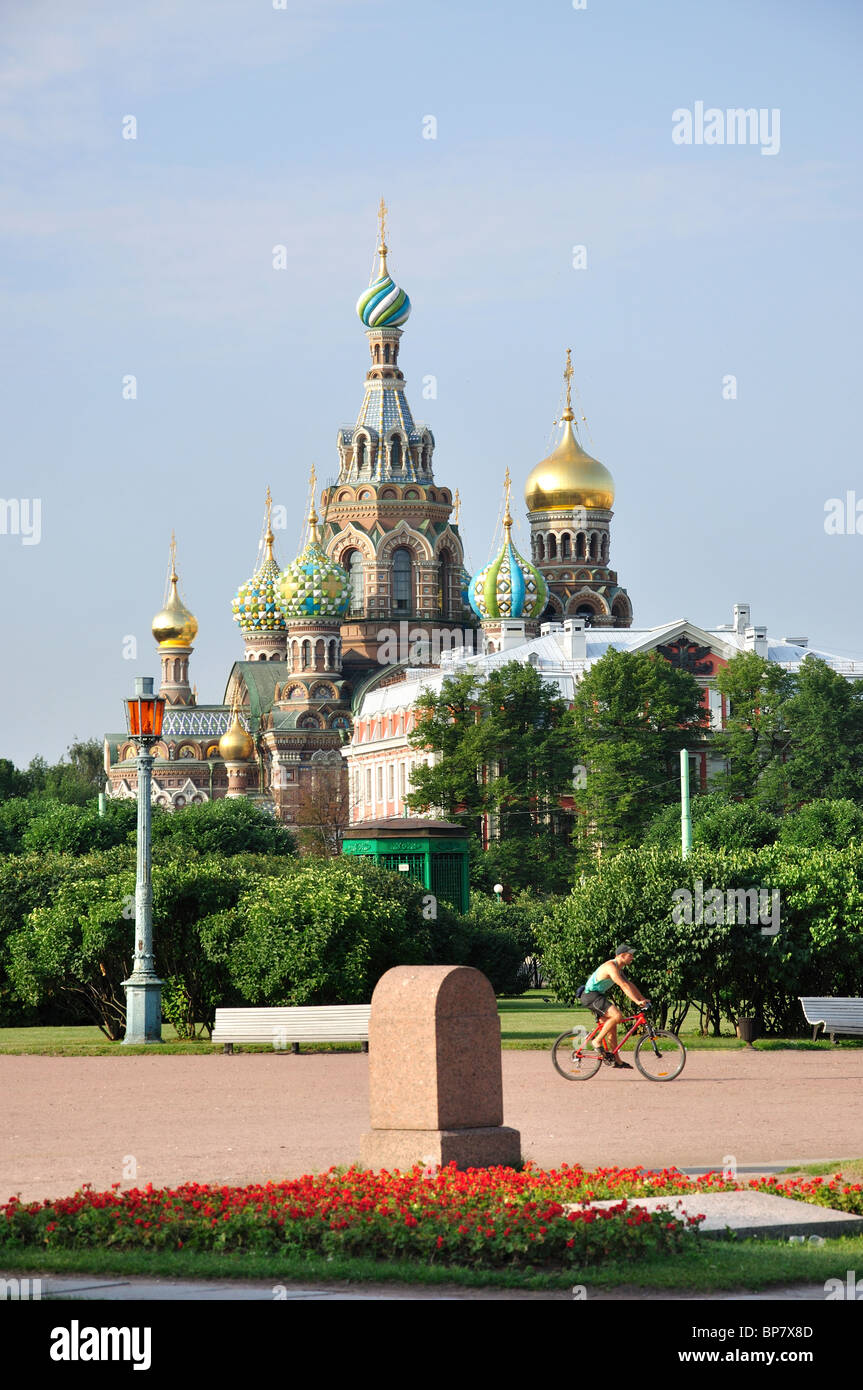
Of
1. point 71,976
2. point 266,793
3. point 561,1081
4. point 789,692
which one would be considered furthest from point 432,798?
point 561,1081

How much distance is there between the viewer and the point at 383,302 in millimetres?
92125

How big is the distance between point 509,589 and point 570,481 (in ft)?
26.5

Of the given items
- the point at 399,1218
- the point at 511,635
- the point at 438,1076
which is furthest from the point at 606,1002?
the point at 511,635

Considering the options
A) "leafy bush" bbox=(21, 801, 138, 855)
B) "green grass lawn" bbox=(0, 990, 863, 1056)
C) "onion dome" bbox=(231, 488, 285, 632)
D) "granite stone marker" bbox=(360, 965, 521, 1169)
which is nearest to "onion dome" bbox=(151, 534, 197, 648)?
"onion dome" bbox=(231, 488, 285, 632)

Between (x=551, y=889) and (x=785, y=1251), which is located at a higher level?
(x=551, y=889)

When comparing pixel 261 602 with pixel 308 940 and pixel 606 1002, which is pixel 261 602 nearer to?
pixel 308 940

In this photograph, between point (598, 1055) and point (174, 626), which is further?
point (174, 626)

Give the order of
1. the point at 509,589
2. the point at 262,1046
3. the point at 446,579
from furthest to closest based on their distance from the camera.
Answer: the point at 446,579 < the point at 509,589 < the point at 262,1046

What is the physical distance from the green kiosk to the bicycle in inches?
528

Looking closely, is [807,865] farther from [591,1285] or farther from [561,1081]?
[591,1285]

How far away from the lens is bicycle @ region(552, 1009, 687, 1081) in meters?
18.7

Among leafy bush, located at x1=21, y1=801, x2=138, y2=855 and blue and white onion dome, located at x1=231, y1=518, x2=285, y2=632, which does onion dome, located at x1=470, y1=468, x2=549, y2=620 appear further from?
leafy bush, located at x1=21, y1=801, x2=138, y2=855

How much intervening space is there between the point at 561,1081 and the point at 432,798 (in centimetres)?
4519

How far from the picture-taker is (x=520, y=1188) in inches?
413
